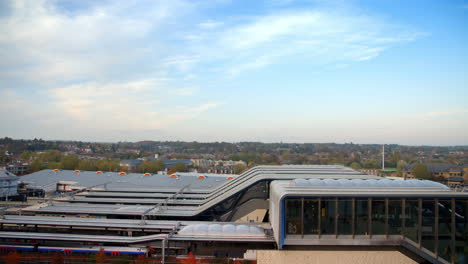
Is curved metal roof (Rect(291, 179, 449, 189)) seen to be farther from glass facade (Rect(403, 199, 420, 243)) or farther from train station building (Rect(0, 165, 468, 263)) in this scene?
glass facade (Rect(403, 199, 420, 243))

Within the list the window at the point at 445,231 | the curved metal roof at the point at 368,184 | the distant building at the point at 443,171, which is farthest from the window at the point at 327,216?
the distant building at the point at 443,171

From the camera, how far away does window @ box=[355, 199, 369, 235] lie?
1655 cm

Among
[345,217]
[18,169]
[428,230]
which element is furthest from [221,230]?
[18,169]

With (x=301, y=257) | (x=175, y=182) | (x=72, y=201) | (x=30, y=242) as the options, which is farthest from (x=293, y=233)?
(x=175, y=182)

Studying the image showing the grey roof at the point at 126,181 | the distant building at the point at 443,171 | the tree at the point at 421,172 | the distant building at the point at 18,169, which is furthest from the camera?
the distant building at the point at 18,169

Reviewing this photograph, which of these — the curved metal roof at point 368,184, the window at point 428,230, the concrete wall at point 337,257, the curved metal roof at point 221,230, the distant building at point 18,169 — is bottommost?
the distant building at point 18,169

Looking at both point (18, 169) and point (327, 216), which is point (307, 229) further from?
point (18, 169)

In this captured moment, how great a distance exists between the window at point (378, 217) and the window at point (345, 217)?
1078mm

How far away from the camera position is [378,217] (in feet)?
54.6

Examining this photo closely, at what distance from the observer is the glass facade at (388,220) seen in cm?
1648

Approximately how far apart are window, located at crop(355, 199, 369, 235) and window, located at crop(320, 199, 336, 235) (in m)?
1.09

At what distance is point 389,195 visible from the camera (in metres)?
16.7

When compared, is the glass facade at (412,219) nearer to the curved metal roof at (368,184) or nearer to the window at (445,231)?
the window at (445,231)

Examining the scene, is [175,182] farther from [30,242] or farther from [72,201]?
[30,242]
